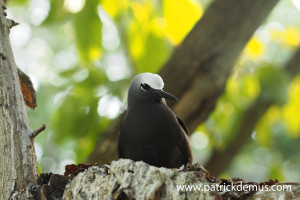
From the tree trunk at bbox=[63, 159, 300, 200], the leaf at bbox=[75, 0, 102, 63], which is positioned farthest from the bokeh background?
the tree trunk at bbox=[63, 159, 300, 200]

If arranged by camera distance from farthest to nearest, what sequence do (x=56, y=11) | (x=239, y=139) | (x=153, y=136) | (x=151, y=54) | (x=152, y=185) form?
1. (x=239, y=139)
2. (x=151, y=54)
3. (x=56, y=11)
4. (x=153, y=136)
5. (x=152, y=185)

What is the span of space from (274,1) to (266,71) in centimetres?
59

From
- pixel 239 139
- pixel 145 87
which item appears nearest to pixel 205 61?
pixel 145 87

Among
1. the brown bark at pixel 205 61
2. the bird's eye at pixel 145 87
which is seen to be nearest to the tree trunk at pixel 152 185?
the bird's eye at pixel 145 87

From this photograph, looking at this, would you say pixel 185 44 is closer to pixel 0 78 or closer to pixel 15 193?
pixel 0 78

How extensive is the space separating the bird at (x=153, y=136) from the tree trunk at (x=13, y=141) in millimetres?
712

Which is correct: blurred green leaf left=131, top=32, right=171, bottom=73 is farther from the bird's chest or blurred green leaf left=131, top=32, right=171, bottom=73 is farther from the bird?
the bird's chest

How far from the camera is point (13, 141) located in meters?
2.17

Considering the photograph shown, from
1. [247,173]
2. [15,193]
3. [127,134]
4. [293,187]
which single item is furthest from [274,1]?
[247,173]

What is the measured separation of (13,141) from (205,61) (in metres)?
1.94

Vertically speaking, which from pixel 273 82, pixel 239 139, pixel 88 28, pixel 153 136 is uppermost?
pixel 88 28

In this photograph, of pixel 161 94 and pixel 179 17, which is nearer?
pixel 161 94

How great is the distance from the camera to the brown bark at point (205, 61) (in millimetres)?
3660

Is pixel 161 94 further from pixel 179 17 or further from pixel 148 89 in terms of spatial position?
pixel 179 17
